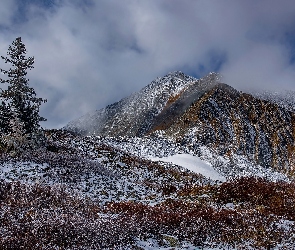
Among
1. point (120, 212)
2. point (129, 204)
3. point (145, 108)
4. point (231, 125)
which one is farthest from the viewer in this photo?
point (145, 108)

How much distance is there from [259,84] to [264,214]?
154829mm

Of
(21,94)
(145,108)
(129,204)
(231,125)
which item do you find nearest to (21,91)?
(21,94)

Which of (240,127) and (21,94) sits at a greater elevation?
(240,127)

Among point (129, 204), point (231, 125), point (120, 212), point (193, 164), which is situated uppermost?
point (231, 125)

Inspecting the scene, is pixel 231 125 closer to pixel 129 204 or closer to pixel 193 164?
pixel 193 164

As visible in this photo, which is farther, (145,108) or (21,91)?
(145,108)

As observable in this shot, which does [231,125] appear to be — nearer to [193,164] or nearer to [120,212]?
[193,164]

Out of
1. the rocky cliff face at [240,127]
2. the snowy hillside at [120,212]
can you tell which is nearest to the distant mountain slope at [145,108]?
the rocky cliff face at [240,127]

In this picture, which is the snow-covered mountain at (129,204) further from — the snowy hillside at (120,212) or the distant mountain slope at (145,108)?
the distant mountain slope at (145,108)

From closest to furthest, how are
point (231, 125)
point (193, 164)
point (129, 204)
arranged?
point (129, 204) < point (193, 164) < point (231, 125)

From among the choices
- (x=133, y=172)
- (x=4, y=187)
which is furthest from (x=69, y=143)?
(x=4, y=187)

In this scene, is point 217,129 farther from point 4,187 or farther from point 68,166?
point 4,187

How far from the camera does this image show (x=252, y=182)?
1822 cm

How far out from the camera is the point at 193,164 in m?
45.9
